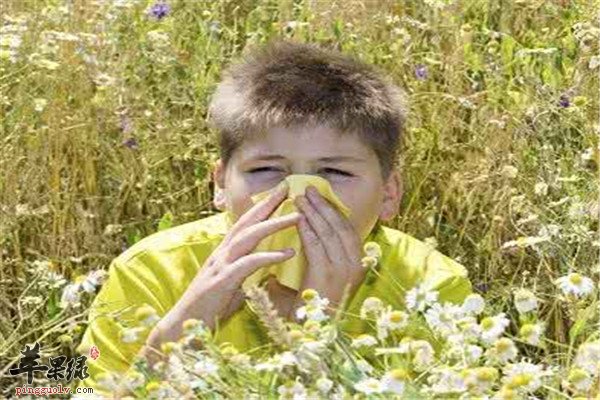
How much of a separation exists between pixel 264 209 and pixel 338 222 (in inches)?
4.5

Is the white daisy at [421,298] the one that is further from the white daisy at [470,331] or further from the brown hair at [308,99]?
the brown hair at [308,99]

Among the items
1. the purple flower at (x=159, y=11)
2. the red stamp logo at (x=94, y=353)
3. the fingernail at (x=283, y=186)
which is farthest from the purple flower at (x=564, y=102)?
the red stamp logo at (x=94, y=353)

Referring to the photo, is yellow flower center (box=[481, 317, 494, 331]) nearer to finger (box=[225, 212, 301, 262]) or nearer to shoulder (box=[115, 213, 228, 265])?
finger (box=[225, 212, 301, 262])

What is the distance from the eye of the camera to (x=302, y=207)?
2363mm

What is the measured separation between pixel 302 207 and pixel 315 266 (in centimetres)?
9

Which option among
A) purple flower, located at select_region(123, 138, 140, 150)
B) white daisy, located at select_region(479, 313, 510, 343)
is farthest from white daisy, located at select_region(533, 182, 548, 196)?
white daisy, located at select_region(479, 313, 510, 343)

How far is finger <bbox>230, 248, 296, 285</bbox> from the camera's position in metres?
2.30

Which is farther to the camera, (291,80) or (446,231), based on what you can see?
(446,231)

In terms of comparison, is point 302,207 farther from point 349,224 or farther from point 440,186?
point 440,186

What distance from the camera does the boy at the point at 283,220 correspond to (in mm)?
2369

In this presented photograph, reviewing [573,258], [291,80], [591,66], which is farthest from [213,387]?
[591,66]

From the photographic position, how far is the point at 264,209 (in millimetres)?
2379

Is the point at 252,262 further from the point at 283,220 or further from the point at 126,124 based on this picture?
the point at 126,124

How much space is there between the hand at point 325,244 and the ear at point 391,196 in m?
0.25
